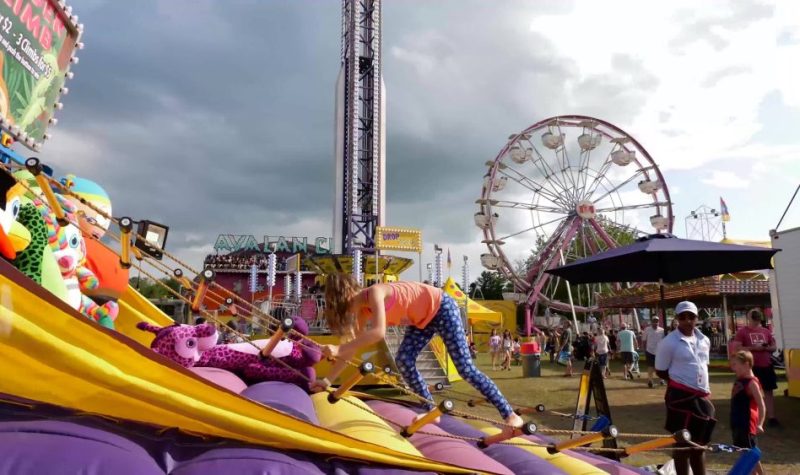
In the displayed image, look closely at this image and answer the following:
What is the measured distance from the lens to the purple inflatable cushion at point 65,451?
1369mm

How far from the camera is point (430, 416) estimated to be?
2398mm

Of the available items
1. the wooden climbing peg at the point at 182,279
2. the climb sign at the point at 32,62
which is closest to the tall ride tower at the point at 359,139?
the climb sign at the point at 32,62

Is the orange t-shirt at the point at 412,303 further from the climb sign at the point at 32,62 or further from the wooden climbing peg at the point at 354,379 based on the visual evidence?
the climb sign at the point at 32,62

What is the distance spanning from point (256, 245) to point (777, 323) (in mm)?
50501

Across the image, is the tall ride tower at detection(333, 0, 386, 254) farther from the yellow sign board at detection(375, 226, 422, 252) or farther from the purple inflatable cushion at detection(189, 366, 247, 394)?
the purple inflatable cushion at detection(189, 366, 247, 394)

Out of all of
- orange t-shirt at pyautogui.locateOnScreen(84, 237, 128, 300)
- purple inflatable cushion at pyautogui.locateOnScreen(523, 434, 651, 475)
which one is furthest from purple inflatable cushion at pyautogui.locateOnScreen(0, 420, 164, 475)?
orange t-shirt at pyautogui.locateOnScreen(84, 237, 128, 300)

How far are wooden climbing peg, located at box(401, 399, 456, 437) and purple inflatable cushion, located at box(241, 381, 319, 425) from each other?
442 mm

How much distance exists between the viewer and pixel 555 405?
28.6ft

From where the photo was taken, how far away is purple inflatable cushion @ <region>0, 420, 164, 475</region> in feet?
4.49

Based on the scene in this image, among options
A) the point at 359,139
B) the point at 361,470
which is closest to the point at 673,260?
the point at 361,470

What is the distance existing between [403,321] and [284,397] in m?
1.13

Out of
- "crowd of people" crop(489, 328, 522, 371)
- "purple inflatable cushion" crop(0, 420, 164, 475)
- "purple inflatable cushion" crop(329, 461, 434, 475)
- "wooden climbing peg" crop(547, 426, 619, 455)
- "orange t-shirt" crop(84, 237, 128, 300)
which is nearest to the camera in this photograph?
"purple inflatable cushion" crop(0, 420, 164, 475)

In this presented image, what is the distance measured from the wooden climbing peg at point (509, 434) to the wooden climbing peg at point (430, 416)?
316mm

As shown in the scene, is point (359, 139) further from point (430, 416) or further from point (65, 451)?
point (65, 451)
